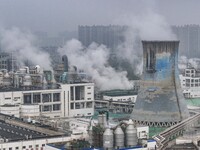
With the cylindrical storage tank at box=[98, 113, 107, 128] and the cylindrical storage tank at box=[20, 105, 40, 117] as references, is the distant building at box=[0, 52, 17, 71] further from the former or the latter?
the cylindrical storage tank at box=[98, 113, 107, 128]

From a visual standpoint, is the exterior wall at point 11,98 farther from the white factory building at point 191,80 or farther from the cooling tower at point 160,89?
the white factory building at point 191,80

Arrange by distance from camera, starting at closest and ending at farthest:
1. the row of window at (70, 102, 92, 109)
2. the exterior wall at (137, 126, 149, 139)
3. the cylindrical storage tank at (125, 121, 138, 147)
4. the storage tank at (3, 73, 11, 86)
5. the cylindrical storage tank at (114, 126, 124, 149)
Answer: the cylindrical storage tank at (114, 126, 124, 149), the cylindrical storage tank at (125, 121, 138, 147), the exterior wall at (137, 126, 149, 139), the row of window at (70, 102, 92, 109), the storage tank at (3, 73, 11, 86)

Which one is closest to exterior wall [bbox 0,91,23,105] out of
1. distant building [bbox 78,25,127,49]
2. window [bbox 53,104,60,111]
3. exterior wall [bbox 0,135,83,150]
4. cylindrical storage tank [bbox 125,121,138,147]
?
window [bbox 53,104,60,111]

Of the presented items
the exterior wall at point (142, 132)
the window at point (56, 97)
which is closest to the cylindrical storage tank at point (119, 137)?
the exterior wall at point (142, 132)

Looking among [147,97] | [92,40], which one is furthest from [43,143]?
[92,40]

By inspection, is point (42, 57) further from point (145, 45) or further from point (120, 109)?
point (145, 45)

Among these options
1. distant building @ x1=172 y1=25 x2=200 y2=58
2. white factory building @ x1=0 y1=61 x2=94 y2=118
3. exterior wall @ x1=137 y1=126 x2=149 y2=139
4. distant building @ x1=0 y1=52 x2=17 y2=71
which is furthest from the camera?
distant building @ x1=172 y1=25 x2=200 y2=58

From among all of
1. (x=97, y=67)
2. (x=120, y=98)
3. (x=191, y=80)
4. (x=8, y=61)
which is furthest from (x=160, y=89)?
(x=8, y=61)

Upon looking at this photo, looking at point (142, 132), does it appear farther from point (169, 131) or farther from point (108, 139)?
point (108, 139)
